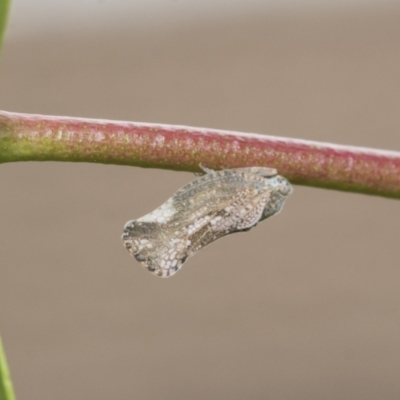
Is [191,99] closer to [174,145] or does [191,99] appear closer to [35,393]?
[35,393]

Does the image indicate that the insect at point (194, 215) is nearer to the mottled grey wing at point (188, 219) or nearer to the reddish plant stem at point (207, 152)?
the mottled grey wing at point (188, 219)

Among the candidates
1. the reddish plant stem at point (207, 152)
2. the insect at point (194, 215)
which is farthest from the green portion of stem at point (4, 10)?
the insect at point (194, 215)

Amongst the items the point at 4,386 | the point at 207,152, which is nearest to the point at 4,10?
the point at 207,152

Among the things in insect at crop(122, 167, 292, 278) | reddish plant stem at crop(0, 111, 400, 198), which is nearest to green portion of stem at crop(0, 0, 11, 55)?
reddish plant stem at crop(0, 111, 400, 198)

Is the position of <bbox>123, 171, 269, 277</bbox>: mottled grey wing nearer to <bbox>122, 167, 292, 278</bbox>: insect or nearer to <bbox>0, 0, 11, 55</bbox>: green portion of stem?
<bbox>122, 167, 292, 278</bbox>: insect

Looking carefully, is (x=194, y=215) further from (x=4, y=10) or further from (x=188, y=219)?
(x=4, y=10)

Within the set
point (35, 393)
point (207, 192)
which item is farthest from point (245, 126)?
point (207, 192)
